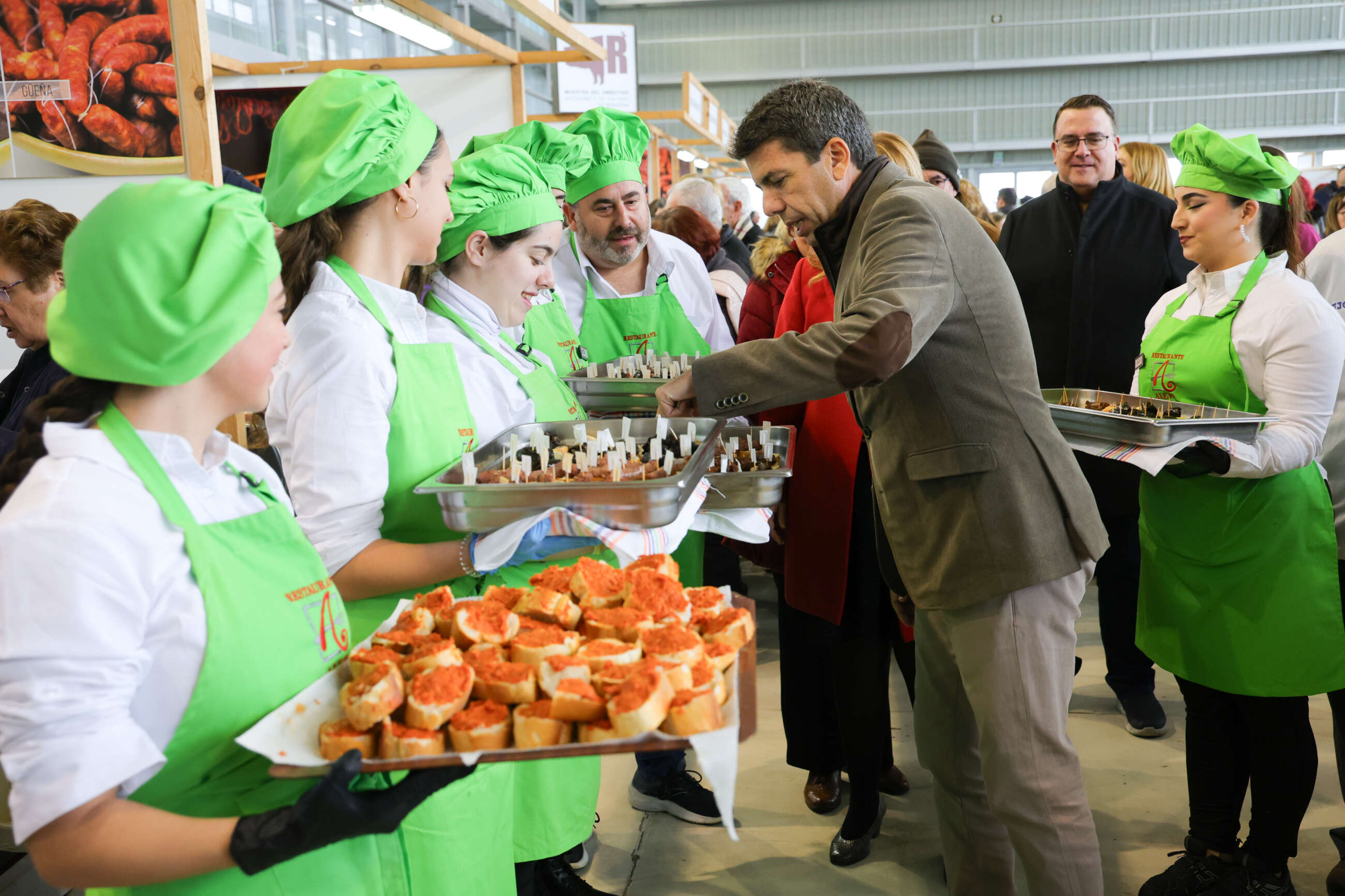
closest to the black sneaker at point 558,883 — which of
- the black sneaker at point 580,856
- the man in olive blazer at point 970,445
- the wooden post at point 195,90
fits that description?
the black sneaker at point 580,856

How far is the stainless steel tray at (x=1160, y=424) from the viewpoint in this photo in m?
2.12

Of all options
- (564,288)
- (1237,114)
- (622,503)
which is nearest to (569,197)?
(564,288)

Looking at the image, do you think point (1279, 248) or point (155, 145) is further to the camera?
point (1279, 248)

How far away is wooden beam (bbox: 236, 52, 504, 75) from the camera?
370 centimetres

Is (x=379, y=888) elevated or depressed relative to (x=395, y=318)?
depressed

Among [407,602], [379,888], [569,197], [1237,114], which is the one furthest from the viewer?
[1237,114]

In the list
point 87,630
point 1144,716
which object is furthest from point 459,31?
point 1144,716

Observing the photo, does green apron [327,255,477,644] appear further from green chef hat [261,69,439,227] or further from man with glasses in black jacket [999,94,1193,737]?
man with glasses in black jacket [999,94,1193,737]

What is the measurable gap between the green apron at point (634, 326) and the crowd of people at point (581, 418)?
0.04ft

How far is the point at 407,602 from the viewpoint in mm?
1455

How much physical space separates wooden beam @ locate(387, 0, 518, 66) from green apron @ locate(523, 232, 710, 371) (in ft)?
2.81

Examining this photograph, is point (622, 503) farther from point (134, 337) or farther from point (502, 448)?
point (134, 337)

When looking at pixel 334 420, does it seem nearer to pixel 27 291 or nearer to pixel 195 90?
pixel 195 90

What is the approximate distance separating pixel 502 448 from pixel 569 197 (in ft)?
4.83
